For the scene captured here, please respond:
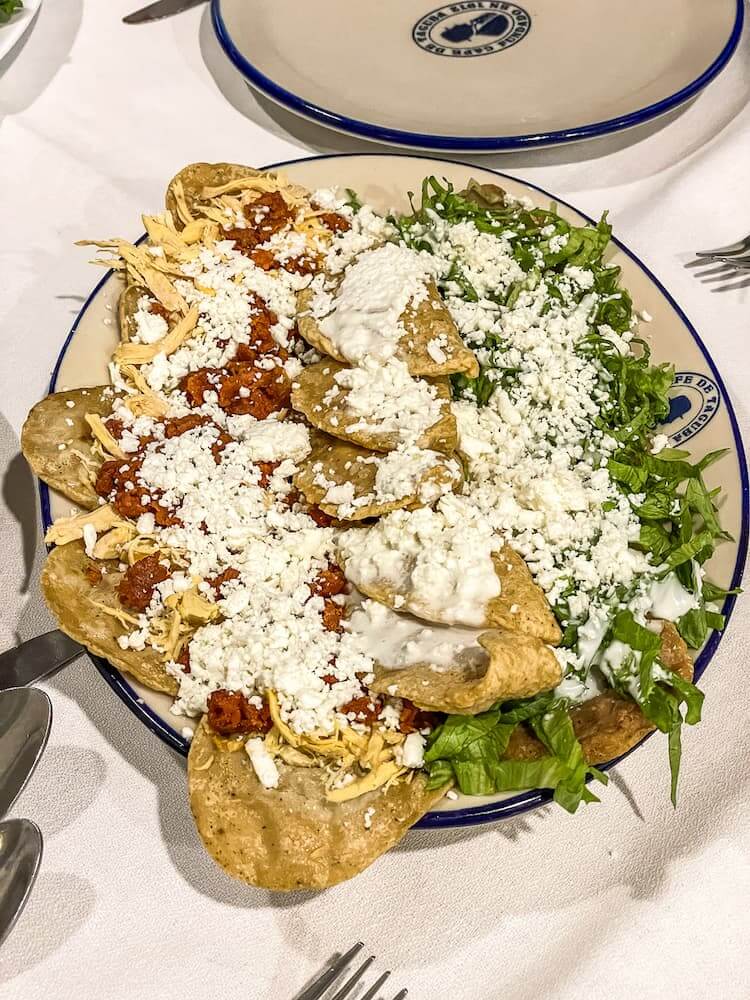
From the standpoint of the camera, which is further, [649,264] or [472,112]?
[472,112]

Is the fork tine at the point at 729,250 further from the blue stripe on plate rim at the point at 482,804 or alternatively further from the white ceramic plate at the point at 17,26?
the white ceramic plate at the point at 17,26

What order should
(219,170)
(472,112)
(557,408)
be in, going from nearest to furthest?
1. (557,408)
2. (219,170)
3. (472,112)

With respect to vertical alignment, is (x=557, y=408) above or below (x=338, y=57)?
below

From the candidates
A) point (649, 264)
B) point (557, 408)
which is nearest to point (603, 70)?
point (649, 264)

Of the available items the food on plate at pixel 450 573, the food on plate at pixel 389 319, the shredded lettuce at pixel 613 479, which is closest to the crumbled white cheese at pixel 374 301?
the food on plate at pixel 389 319

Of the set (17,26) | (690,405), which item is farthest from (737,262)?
(17,26)

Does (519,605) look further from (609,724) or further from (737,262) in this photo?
(737,262)

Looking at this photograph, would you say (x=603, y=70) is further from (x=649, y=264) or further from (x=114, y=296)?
(x=114, y=296)
